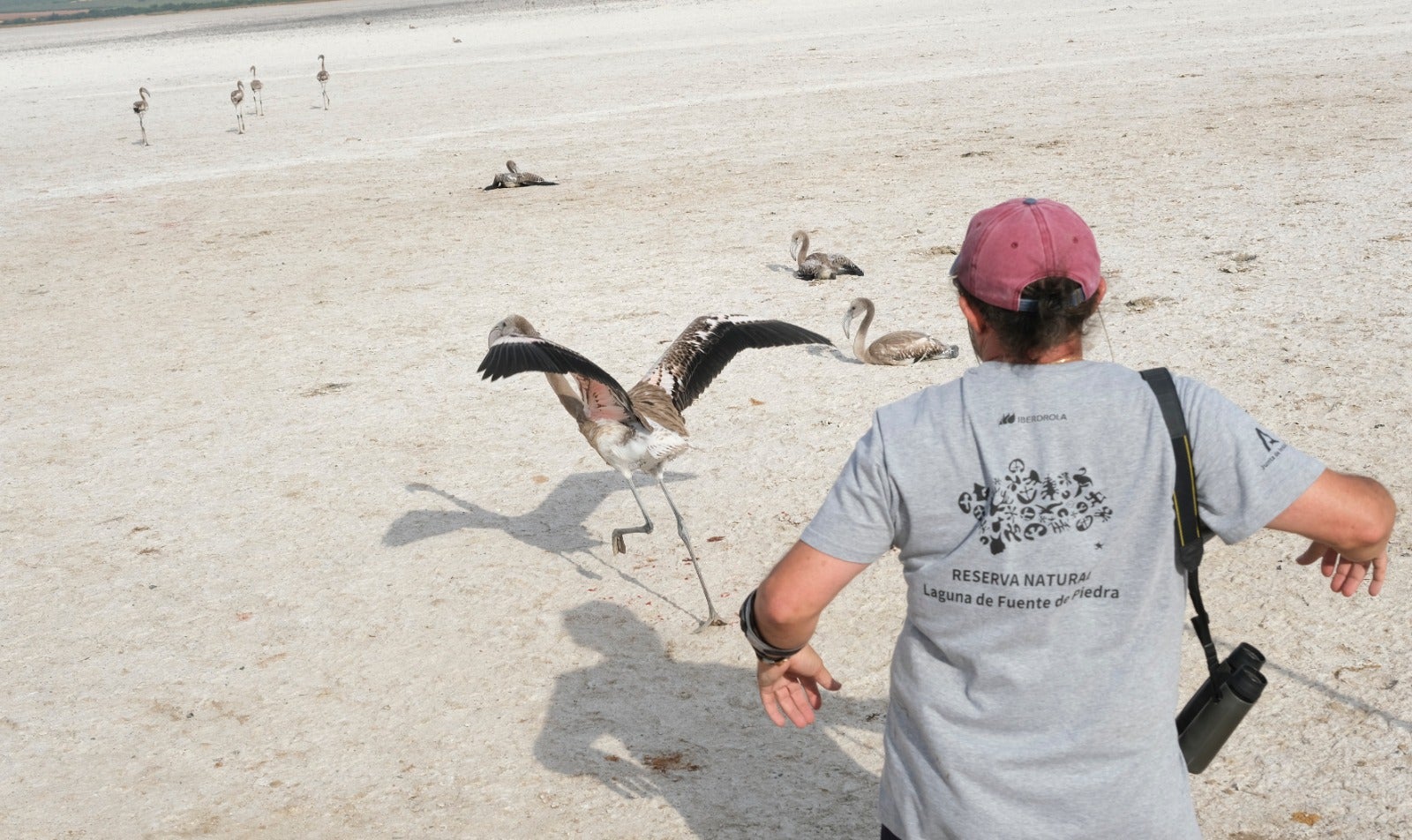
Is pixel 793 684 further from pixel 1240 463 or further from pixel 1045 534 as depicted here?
pixel 1240 463

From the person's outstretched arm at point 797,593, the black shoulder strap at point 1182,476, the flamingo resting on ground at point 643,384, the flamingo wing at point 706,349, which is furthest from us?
the flamingo wing at point 706,349

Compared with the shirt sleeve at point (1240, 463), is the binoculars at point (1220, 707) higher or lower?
lower

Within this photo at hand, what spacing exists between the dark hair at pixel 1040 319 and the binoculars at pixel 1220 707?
0.75m

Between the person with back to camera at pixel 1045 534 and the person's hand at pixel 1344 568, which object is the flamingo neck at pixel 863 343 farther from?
the person with back to camera at pixel 1045 534

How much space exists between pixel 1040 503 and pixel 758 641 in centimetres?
57

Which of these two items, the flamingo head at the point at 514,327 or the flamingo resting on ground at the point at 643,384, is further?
the flamingo head at the point at 514,327

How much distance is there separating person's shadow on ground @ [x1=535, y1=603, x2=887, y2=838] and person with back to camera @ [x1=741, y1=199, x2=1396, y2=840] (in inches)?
69.4

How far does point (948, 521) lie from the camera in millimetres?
1926

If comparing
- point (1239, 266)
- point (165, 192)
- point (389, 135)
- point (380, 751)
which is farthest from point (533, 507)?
A: point (389, 135)

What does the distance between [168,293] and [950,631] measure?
10526mm

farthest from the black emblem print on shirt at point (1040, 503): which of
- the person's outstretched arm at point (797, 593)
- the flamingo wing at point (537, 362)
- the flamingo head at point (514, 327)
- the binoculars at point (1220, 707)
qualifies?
the flamingo head at point (514, 327)

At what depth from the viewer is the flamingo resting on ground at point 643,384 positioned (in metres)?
4.96

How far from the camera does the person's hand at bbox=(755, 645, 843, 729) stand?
87.5 inches

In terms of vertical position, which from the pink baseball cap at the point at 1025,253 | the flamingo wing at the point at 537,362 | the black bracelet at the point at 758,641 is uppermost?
the pink baseball cap at the point at 1025,253
